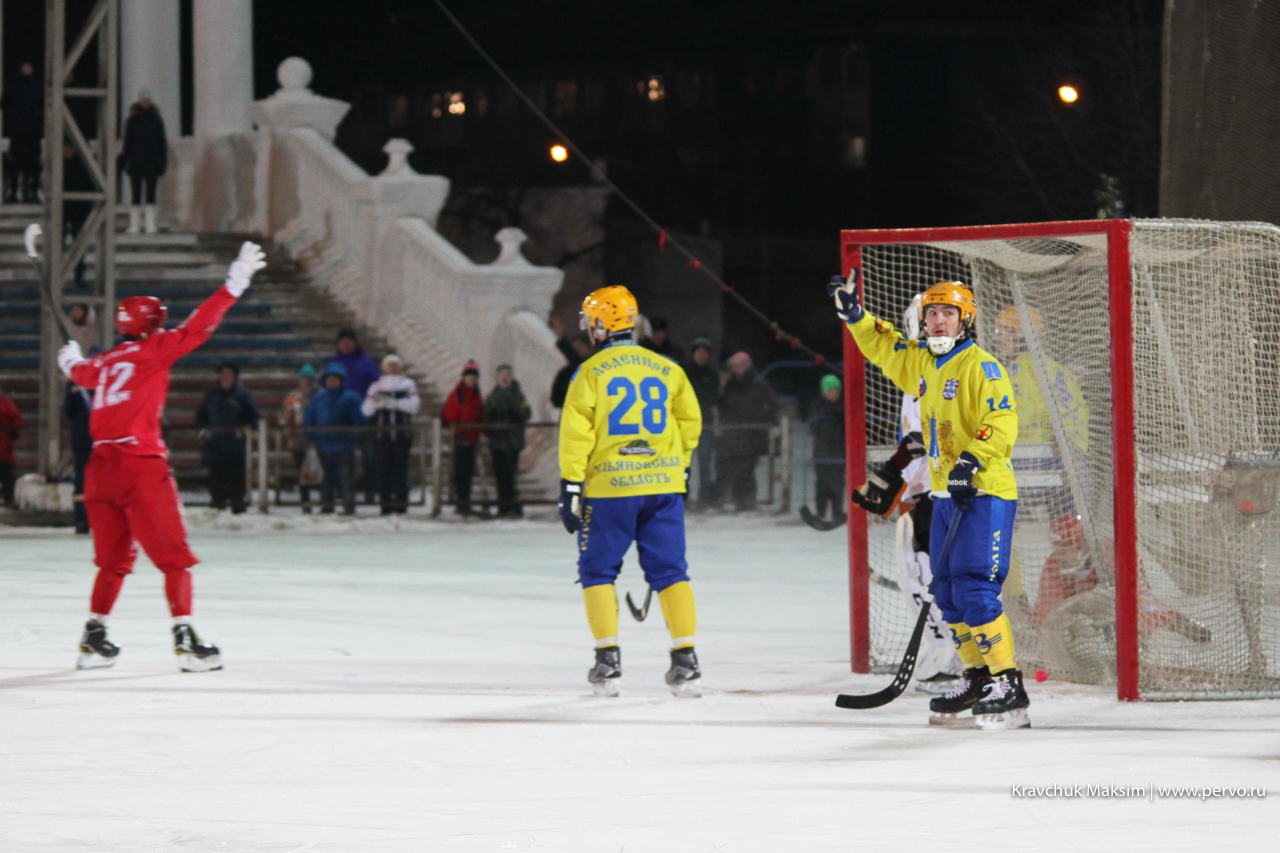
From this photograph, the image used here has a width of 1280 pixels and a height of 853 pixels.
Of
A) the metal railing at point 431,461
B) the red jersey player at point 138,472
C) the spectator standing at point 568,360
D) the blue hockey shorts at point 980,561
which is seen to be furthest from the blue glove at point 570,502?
the metal railing at point 431,461

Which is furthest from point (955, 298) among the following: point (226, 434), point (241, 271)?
point (226, 434)

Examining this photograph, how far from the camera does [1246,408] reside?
9.44 meters

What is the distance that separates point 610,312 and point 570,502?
2.94 feet

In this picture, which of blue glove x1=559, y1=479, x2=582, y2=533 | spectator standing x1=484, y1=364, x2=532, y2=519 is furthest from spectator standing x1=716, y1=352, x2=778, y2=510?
blue glove x1=559, y1=479, x2=582, y2=533

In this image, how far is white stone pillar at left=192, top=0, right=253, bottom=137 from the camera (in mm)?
26109

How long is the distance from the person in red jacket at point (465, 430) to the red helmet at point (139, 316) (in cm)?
908

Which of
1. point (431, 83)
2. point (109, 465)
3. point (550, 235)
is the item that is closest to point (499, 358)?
point (109, 465)

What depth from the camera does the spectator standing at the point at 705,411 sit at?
778 inches

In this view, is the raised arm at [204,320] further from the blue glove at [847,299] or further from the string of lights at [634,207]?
the string of lights at [634,207]

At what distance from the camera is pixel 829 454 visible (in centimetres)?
1886

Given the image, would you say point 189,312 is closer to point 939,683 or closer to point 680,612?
point 680,612

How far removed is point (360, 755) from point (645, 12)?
144 ft

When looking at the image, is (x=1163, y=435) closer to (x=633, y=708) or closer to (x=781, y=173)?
(x=633, y=708)

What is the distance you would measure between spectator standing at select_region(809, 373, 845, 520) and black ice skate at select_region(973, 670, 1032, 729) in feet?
34.8
